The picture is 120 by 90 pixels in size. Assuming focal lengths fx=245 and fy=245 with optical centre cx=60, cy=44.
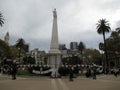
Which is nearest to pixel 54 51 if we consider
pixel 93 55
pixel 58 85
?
pixel 58 85

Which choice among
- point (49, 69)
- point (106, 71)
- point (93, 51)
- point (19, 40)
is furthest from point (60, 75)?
point (93, 51)

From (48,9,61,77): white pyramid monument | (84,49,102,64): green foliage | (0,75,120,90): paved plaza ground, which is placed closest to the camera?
(0,75,120,90): paved plaza ground

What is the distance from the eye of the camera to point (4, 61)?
97.1 meters

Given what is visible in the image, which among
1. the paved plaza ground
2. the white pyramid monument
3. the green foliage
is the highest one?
the green foliage

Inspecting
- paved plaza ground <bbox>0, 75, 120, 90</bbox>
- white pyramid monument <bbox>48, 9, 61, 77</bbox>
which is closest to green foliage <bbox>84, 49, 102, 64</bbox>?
white pyramid monument <bbox>48, 9, 61, 77</bbox>

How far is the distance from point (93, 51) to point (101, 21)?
59.9 m

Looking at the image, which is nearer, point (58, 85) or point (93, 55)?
point (58, 85)

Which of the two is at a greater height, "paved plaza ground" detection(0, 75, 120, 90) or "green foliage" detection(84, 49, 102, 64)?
"green foliage" detection(84, 49, 102, 64)

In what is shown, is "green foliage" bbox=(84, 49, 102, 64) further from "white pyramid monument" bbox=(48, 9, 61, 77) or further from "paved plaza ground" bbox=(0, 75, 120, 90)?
"paved plaza ground" bbox=(0, 75, 120, 90)

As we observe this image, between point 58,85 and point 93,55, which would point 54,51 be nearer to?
point 58,85

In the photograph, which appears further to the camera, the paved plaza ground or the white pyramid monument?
the white pyramid monument

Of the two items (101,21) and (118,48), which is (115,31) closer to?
(118,48)

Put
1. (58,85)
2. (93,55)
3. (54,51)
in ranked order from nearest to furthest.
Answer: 1. (58,85)
2. (54,51)
3. (93,55)

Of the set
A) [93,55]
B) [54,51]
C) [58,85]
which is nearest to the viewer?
[58,85]
